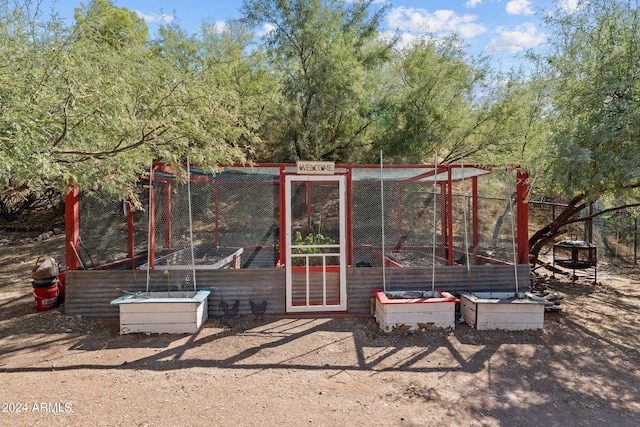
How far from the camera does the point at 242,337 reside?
14.6 ft

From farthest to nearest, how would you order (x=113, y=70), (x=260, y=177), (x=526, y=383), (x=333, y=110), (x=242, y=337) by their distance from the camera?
(x=333, y=110), (x=260, y=177), (x=242, y=337), (x=113, y=70), (x=526, y=383)

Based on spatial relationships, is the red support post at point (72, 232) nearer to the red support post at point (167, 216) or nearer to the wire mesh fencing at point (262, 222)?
the wire mesh fencing at point (262, 222)

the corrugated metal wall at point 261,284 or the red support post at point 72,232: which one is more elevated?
the red support post at point 72,232

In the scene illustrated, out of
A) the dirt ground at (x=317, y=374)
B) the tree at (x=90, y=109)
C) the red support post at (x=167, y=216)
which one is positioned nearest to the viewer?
the tree at (x=90, y=109)

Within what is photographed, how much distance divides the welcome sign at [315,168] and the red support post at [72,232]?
118 inches

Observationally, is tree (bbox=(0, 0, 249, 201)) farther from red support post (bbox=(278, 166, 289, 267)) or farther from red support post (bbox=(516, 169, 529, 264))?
red support post (bbox=(516, 169, 529, 264))

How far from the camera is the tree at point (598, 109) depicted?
157 inches

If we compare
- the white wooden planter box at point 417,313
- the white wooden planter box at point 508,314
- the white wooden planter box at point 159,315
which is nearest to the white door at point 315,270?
the white wooden planter box at point 417,313

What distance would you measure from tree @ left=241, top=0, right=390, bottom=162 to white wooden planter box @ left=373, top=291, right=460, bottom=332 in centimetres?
516

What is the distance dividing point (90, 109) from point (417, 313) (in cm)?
415

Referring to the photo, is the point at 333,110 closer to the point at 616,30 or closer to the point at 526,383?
the point at 616,30

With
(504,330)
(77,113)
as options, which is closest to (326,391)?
(504,330)

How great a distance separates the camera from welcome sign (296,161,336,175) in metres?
4.90

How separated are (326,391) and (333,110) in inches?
270
